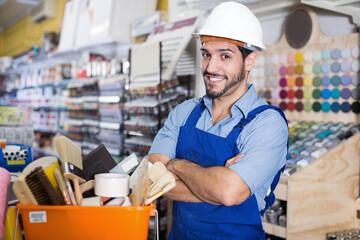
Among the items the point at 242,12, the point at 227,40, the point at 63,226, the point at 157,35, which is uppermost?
the point at 157,35

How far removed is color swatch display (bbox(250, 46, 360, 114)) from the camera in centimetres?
273

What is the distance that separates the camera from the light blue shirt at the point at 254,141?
60.6 inches

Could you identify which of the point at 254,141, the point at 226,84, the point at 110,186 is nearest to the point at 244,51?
the point at 226,84

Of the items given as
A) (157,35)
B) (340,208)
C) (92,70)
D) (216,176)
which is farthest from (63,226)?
(92,70)

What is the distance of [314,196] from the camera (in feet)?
7.48

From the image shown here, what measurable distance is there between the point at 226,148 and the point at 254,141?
0.14 metres

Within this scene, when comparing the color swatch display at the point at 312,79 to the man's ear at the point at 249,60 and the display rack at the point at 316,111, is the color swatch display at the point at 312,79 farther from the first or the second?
the man's ear at the point at 249,60

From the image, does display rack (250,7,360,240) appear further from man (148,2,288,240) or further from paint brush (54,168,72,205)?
paint brush (54,168,72,205)

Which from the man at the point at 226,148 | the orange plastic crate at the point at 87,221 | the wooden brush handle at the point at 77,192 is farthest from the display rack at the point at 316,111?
the wooden brush handle at the point at 77,192

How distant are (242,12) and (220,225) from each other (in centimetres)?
101

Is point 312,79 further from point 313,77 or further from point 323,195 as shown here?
point 323,195

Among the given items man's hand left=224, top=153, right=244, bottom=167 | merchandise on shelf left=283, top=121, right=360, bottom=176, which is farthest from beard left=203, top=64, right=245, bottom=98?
merchandise on shelf left=283, top=121, right=360, bottom=176

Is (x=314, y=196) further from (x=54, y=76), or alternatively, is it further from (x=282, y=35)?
(x=54, y=76)

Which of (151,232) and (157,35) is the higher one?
(157,35)
